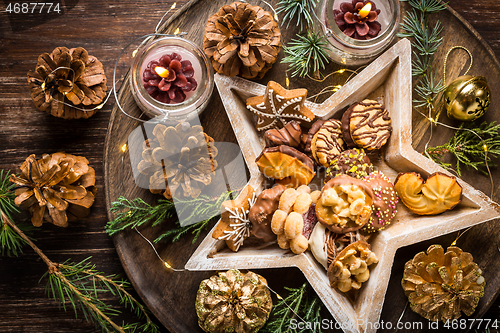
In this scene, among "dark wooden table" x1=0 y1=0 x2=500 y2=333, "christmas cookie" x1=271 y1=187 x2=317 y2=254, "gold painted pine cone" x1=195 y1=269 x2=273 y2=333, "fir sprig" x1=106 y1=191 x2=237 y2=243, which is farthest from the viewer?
"dark wooden table" x1=0 y1=0 x2=500 y2=333

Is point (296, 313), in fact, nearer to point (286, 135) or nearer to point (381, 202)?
point (381, 202)

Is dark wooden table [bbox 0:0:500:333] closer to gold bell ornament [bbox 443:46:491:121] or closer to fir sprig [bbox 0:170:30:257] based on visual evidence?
fir sprig [bbox 0:170:30:257]

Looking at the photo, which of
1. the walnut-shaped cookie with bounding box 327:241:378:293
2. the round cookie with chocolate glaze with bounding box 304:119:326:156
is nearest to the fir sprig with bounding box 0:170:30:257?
the round cookie with chocolate glaze with bounding box 304:119:326:156

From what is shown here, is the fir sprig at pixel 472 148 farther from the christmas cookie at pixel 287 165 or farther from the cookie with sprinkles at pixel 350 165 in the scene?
the christmas cookie at pixel 287 165

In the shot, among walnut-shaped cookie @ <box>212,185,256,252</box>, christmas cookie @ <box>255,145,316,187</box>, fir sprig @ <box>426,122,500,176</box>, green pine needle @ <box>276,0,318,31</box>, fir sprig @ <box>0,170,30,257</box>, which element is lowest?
fir sprig @ <box>0,170,30,257</box>

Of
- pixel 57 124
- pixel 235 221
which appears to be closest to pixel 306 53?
pixel 235 221
